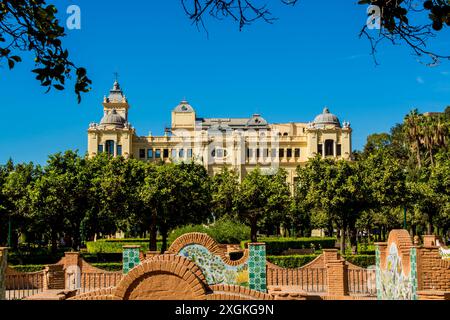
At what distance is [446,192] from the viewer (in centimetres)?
3519

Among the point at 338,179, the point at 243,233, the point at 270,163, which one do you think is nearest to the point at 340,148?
the point at 270,163

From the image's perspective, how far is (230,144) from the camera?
73500 millimetres

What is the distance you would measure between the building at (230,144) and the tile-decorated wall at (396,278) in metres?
59.7

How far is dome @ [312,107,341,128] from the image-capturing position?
7394 centimetres

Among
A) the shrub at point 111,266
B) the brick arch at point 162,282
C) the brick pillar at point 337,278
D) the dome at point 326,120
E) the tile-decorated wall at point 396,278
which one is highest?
the dome at point 326,120

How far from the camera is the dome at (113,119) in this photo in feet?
238

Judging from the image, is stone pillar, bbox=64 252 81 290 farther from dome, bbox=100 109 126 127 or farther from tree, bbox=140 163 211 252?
dome, bbox=100 109 126 127

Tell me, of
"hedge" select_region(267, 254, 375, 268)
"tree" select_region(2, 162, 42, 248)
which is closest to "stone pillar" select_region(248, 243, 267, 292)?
"hedge" select_region(267, 254, 375, 268)

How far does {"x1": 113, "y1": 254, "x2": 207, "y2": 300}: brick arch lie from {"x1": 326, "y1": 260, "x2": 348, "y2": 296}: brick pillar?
1102cm

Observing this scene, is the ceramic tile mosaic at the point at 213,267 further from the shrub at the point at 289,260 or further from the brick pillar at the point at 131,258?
the shrub at the point at 289,260

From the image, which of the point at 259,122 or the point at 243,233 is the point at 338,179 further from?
the point at 259,122

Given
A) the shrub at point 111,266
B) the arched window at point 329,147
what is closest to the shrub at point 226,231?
the shrub at point 111,266

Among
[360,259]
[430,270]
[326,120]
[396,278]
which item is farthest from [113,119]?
[430,270]

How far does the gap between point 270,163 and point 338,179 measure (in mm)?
43037
